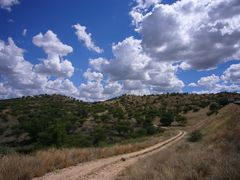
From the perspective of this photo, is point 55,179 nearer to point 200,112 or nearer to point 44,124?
point 44,124

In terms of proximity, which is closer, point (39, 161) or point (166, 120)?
point (39, 161)

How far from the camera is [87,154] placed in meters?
21.3

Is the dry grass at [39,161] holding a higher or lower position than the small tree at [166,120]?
lower

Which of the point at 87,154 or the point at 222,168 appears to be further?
the point at 87,154

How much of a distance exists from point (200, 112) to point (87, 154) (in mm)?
66224

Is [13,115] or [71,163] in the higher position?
[13,115]

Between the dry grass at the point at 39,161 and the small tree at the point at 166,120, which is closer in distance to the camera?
the dry grass at the point at 39,161

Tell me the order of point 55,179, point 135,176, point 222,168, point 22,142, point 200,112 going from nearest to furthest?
point 222,168, point 135,176, point 55,179, point 22,142, point 200,112

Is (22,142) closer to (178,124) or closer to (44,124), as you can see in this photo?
(44,124)

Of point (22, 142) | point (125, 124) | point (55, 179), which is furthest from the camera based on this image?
point (125, 124)

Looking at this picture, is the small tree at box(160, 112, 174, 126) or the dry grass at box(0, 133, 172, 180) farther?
the small tree at box(160, 112, 174, 126)

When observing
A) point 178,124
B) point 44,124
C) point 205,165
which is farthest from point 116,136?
point 205,165

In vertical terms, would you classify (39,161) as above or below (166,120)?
below

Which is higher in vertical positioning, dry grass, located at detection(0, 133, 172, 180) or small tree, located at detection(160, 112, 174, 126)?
small tree, located at detection(160, 112, 174, 126)
